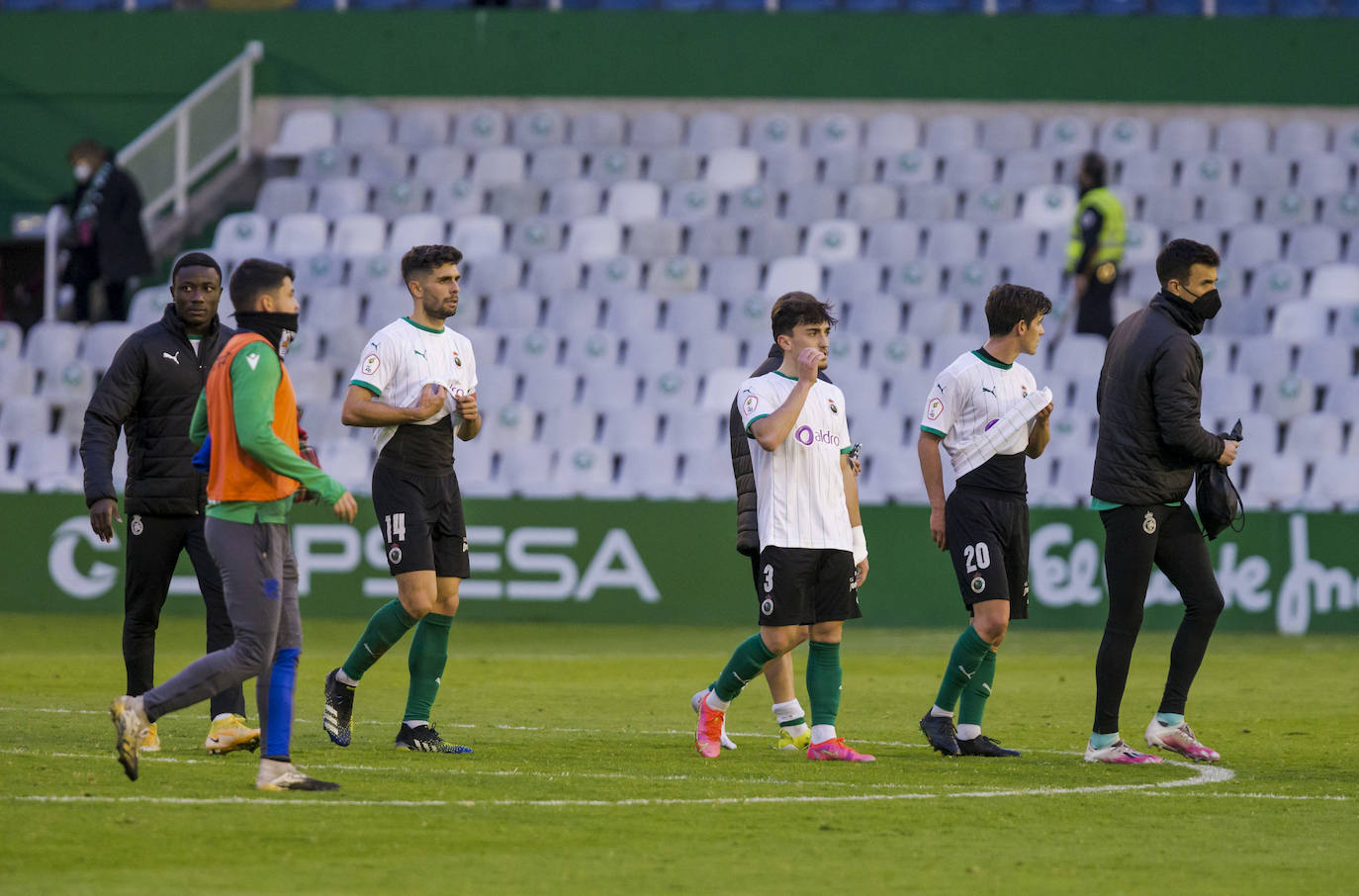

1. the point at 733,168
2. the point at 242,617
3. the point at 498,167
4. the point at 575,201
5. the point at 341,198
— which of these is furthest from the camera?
the point at 498,167

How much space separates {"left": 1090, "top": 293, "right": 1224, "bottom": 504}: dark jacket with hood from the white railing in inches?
542

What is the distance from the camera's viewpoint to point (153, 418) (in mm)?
8297

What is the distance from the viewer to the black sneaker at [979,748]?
27.8 ft

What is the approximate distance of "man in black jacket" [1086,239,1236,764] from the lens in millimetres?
8195

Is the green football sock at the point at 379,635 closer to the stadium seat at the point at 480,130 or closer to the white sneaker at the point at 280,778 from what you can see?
the white sneaker at the point at 280,778

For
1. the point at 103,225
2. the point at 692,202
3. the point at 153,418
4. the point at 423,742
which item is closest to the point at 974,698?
the point at 423,742

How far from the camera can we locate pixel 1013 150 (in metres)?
20.5

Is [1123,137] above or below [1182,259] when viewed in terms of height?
above

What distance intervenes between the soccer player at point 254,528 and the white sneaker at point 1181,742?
3.62m

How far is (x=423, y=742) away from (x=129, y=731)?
6.24 feet

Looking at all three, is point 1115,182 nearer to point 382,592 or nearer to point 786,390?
point 382,592

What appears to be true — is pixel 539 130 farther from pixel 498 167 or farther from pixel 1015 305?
pixel 1015 305

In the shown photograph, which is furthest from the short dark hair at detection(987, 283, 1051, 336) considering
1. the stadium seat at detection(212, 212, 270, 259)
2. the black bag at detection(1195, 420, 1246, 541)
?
the stadium seat at detection(212, 212, 270, 259)

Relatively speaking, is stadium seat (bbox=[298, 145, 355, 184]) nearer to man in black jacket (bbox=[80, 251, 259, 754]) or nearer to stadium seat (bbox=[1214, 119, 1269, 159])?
stadium seat (bbox=[1214, 119, 1269, 159])
